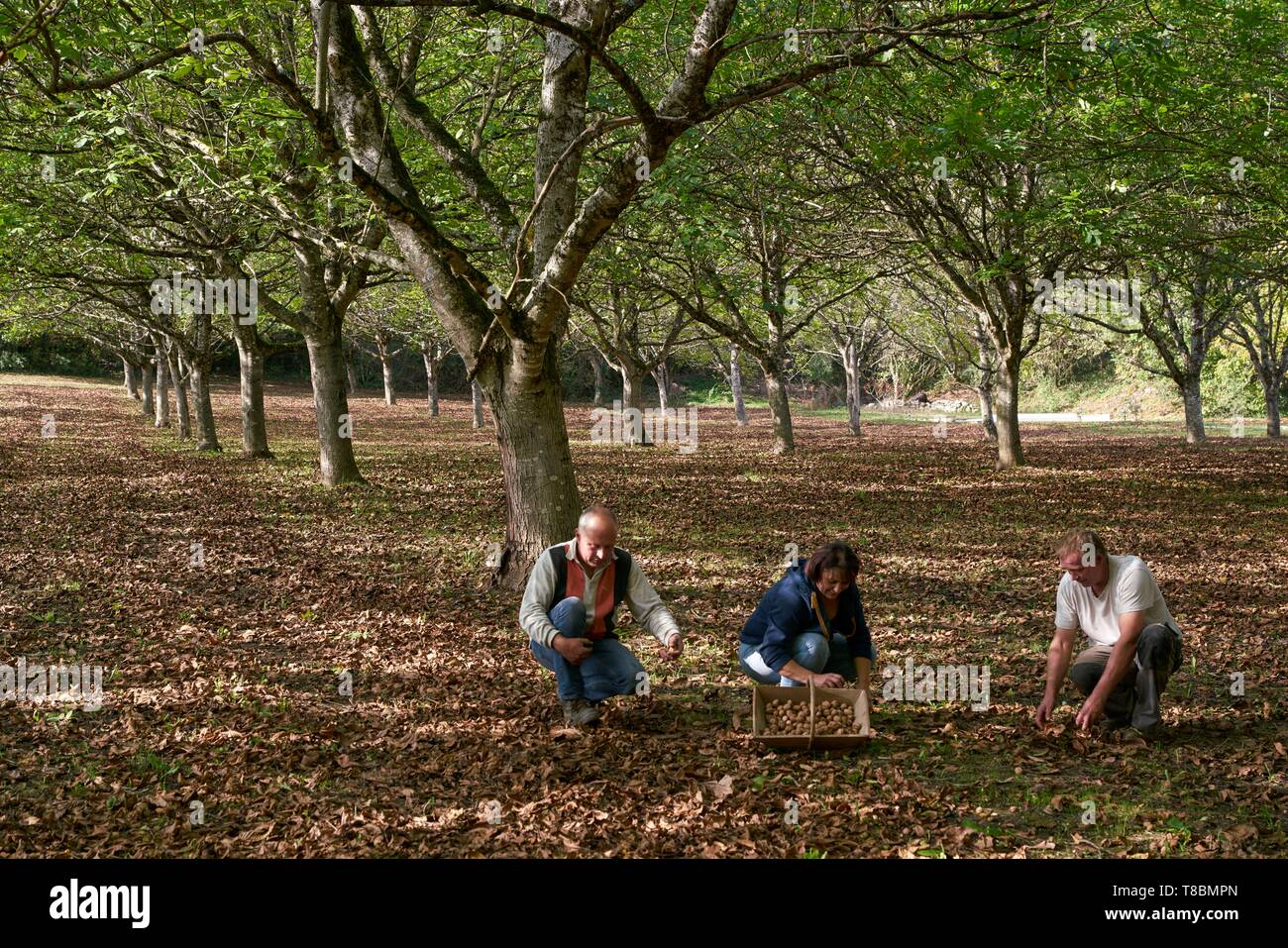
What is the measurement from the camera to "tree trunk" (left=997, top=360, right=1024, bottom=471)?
21.9 metres

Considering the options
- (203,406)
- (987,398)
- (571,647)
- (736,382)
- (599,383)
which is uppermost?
(599,383)

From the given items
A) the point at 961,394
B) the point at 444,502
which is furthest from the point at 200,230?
the point at 961,394

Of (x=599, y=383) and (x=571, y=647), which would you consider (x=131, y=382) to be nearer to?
→ (x=599, y=383)

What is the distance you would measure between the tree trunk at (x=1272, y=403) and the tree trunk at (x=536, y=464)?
28419 mm

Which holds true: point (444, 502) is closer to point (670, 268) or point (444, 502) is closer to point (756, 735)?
point (670, 268)

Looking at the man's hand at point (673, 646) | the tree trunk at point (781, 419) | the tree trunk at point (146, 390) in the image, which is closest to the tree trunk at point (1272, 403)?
the tree trunk at point (781, 419)

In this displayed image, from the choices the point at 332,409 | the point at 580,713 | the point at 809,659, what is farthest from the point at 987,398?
the point at 580,713

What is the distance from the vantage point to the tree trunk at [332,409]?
713 inches

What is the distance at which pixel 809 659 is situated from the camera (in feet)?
19.7

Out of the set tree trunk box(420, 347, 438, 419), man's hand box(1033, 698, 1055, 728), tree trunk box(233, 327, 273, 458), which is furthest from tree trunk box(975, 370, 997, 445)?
man's hand box(1033, 698, 1055, 728)

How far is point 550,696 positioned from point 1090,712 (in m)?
3.38

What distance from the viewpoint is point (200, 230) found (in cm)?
1634

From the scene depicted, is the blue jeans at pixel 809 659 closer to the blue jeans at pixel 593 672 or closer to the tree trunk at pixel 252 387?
the blue jeans at pixel 593 672

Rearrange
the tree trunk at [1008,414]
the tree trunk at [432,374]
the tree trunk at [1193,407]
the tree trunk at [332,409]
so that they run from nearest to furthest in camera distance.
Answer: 1. the tree trunk at [332,409]
2. the tree trunk at [1008,414]
3. the tree trunk at [1193,407]
4. the tree trunk at [432,374]
